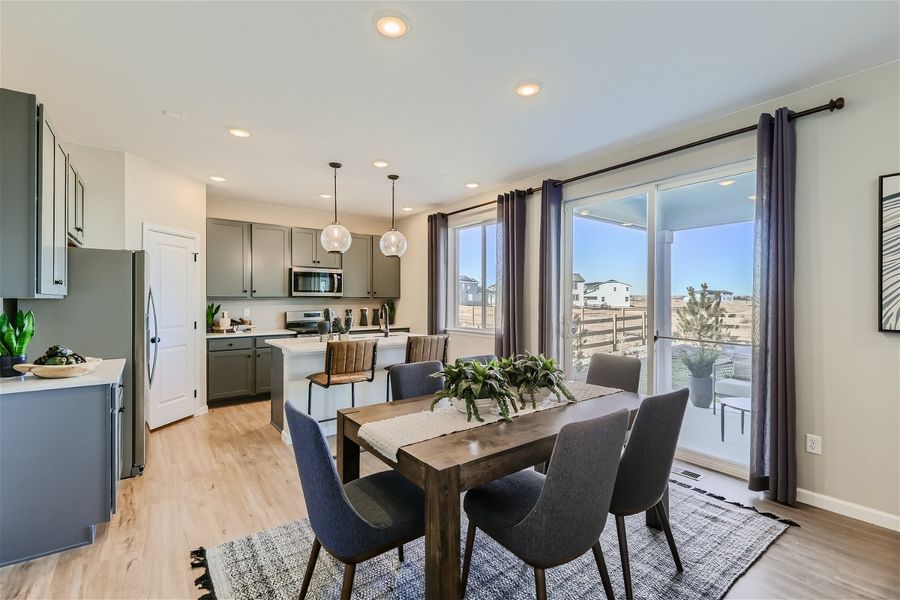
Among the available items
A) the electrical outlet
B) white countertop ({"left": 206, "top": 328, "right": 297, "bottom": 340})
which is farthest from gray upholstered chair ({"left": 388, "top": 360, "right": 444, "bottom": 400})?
white countertop ({"left": 206, "top": 328, "right": 297, "bottom": 340})

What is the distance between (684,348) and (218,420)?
15.5ft

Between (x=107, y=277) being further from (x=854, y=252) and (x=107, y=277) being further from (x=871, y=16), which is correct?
(x=854, y=252)

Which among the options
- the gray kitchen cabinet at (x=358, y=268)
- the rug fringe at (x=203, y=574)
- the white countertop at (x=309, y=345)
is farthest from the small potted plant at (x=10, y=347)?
the gray kitchen cabinet at (x=358, y=268)

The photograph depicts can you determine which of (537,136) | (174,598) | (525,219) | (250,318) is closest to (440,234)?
(525,219)

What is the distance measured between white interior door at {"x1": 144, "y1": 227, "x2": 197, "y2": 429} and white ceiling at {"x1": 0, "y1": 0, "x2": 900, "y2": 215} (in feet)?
3.38

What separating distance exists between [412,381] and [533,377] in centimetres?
77

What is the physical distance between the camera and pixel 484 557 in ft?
6.83

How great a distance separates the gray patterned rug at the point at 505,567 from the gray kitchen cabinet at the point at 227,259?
3700 mm

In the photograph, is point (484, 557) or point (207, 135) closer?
point (484, 557)

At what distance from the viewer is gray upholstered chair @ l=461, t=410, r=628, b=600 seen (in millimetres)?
1351

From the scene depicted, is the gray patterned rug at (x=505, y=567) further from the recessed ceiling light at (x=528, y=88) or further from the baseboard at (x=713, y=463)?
the recessed ceiling light at (x=528, y=88)

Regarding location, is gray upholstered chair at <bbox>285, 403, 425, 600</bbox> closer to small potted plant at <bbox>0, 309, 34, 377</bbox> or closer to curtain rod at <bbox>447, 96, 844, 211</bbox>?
small potted plant at <bbox>0, 309, 34, 377</bbox>

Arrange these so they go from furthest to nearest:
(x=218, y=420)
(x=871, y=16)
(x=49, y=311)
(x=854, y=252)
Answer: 1. (x=218, y=420)
2. (x=49, y=311)
3. (x=854, y=252)
4. (x=871, y=16)

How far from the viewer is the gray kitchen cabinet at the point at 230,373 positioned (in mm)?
4832
